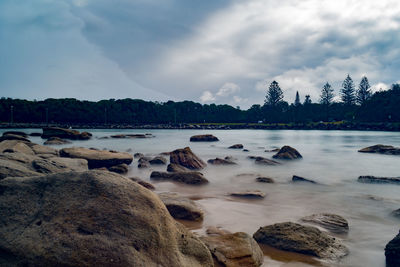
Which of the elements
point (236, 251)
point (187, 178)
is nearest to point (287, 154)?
point (187, 178)

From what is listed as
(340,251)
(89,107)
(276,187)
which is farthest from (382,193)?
(89,107)

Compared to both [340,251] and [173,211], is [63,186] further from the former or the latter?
[340,251]

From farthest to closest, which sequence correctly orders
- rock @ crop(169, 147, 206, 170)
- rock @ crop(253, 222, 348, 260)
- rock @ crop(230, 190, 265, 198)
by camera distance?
rock @ crop(169, 147, 206, 170)
rock @ crop(230, 190, 265, 198)
rock @ crop(253, 222, 348, 260)

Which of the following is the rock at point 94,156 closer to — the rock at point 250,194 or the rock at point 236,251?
the rock at point 250,194

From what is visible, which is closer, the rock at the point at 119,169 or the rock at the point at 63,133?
the rock at the point at 119,169

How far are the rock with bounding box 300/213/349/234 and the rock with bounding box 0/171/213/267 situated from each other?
2.87m

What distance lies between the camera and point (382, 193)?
7973 millimetres

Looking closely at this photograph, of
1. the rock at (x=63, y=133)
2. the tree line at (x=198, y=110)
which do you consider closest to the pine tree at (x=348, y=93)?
the tree line at (x=198, y=110)

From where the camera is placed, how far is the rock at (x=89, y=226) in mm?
2485

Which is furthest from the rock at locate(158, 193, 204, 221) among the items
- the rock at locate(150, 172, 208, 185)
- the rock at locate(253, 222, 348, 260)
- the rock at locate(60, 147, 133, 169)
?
the rock at locate(60, 147, 133, 169)

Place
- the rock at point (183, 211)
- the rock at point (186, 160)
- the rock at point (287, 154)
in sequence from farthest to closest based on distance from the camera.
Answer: the rock at point (287, 154) → the rock at point (186, 160) → the rock at point (183, 211)

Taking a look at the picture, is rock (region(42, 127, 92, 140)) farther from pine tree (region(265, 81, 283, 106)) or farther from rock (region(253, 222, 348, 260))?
pine tree (region(265, 81, 283, 106))

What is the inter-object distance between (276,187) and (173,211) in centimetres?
436

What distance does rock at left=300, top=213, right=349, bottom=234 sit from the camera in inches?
191
